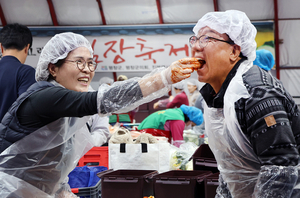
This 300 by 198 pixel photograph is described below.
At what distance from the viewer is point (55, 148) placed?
180cm

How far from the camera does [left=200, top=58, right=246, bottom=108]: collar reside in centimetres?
159

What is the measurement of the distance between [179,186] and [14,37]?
Result: 204 centimetres

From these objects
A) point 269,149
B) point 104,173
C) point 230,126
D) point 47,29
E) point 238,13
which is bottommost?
point 104,173

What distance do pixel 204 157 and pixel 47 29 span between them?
7933mm

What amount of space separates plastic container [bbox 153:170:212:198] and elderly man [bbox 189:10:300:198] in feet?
Answer: 1.33

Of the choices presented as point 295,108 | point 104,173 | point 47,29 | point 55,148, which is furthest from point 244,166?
point 47,29

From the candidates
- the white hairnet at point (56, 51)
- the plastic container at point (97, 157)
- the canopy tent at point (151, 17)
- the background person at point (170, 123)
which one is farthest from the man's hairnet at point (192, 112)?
the canopy tent at point (151, 17)

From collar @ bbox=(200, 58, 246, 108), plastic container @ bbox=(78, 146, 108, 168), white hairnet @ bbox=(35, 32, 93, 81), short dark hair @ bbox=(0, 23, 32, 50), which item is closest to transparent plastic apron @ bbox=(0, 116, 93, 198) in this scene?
white hairnet @ bbox=(35, 32, 93, 81)

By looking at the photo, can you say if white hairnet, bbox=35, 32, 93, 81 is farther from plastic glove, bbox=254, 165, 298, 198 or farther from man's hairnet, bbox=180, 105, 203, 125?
man's hairnet, bbox=180, 105, 203, 125

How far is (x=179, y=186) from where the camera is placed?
7.25ft

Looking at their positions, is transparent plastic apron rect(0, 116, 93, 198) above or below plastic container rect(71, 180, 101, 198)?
above

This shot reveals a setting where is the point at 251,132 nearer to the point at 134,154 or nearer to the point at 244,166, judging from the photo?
the point at 244,166

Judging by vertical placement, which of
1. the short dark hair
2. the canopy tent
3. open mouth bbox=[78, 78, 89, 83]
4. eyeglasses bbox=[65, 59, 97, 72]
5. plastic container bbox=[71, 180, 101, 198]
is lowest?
plastic container bbox=[71, 180, 101, 198]

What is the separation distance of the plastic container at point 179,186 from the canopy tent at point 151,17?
7007 millimetres
